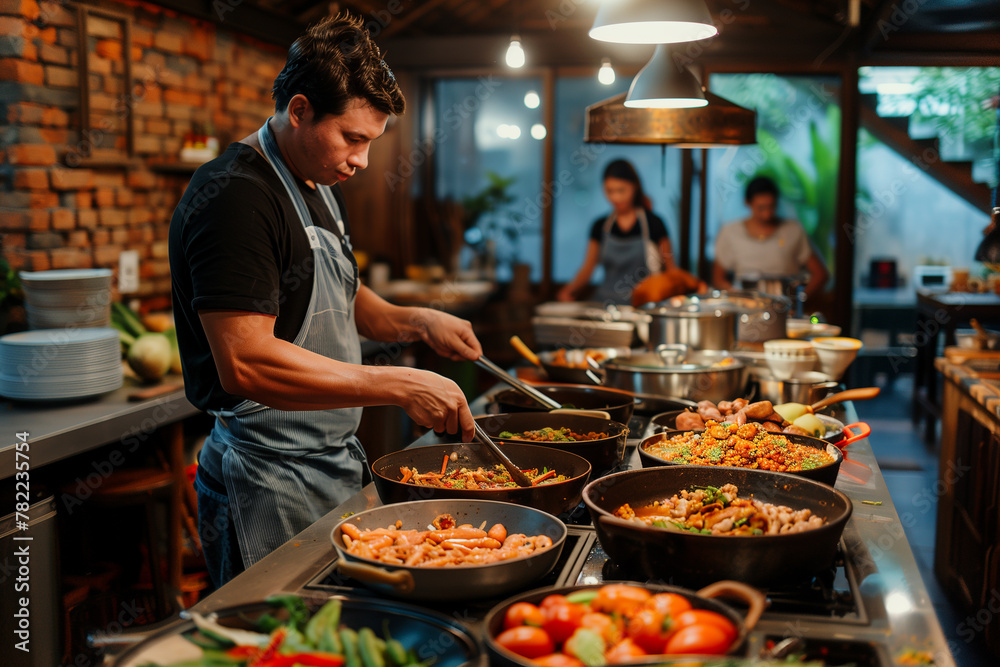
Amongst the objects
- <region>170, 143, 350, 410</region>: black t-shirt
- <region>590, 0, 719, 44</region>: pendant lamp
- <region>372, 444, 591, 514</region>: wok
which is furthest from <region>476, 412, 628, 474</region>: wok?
<region>590, 0, 719, 44</region>: pendant lamp

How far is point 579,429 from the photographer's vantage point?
2.03 m

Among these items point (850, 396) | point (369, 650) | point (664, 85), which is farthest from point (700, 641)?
point (664, 85)

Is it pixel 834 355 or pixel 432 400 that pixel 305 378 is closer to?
pixel 432 400

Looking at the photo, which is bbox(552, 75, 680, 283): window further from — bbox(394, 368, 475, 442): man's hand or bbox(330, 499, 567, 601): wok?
bbox(330, 499, 567, 601): wok

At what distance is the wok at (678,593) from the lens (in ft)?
2.99

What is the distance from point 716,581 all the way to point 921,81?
7.49 meters

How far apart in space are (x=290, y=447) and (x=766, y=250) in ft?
14.9

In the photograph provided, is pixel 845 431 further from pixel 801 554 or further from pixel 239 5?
pixel 239 5

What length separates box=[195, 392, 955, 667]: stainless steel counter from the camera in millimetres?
1091

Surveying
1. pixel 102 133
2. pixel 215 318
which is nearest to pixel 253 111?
pixel 102 133

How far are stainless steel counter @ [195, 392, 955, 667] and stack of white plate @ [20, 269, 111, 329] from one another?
1854 mm

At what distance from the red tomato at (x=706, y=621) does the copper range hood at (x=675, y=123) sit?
1985 millimetres

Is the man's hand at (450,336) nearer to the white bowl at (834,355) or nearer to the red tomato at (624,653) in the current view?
the white bowl at (834,355)

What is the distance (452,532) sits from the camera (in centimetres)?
134
